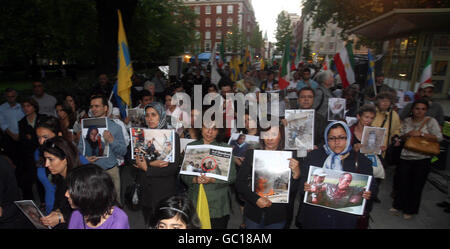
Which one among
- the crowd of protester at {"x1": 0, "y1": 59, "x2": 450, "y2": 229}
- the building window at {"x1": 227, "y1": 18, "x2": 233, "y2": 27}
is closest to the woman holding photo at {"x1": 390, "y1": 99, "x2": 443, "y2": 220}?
the crowd of protester at {"x1": 0, "y1": 59, "x2": 450, "y2": 229}

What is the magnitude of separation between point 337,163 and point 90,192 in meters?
Answer: 2.22

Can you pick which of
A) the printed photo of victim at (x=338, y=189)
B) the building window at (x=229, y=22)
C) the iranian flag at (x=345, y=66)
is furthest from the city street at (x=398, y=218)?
the building window at (x=229, y=22)

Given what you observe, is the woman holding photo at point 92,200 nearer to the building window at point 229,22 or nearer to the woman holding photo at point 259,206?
the woman holding photo at point 259,206

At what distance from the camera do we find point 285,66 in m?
7.81

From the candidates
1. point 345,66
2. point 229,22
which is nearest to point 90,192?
point 345,66

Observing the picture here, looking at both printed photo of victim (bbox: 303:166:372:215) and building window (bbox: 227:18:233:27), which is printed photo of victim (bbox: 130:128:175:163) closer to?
printed photo of victim (bbox: 303:166:372:215)

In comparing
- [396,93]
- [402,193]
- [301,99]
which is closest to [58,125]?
[301,99]

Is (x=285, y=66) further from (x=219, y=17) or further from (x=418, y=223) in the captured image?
(x=219, y=17)

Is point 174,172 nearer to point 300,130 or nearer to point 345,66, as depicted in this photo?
point 300,130

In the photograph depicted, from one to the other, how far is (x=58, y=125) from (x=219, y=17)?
255 ft

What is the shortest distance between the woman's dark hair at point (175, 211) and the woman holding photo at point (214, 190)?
704mm

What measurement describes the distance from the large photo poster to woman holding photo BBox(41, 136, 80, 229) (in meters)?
2.49

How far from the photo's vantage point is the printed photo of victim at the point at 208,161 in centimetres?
266

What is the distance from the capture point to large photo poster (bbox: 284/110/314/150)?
353 centimetres
